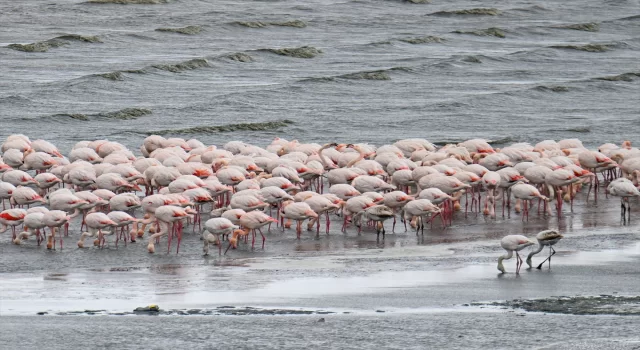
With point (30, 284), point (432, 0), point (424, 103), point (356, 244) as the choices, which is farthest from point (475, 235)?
point (432, 0)

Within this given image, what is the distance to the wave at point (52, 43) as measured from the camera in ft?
137

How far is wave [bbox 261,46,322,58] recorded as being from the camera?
4416cm

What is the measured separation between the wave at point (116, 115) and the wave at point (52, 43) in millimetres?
11240

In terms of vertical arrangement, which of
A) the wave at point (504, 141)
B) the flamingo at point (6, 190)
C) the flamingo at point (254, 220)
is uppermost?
the flamingo at point (6, 190)

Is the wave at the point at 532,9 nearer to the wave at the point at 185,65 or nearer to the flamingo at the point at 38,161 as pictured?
the wave at the point at 185,65

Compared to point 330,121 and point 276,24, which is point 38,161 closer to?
point 330,121

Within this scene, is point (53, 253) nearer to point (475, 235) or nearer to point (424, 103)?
point (475, 235)

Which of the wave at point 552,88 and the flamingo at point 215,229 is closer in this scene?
the flamingo at point 215,229

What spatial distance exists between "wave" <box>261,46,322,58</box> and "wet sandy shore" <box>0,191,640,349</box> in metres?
26.6

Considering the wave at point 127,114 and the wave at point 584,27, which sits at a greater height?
the wave at point 127,114

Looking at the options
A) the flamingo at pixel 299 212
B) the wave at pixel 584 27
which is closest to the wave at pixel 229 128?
the flamingo at pixel 299 212

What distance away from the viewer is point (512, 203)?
19.8m

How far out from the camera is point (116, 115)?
102 feet

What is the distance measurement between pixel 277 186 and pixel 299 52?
88.7 feet
